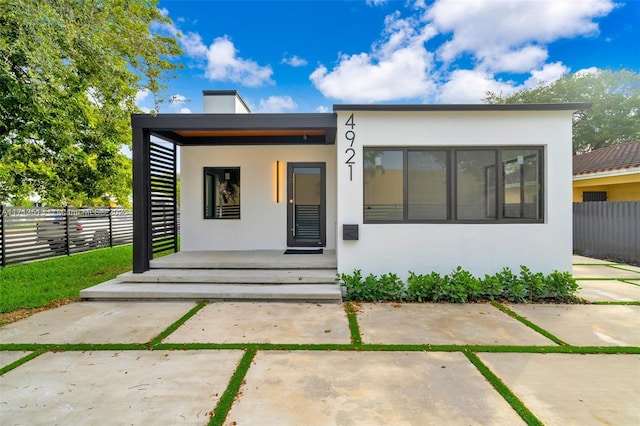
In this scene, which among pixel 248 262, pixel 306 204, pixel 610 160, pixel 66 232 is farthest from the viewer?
pixel 610 160

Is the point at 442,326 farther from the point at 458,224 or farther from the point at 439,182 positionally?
the point at 439,182

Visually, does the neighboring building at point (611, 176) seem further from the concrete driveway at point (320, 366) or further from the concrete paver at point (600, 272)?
the concrete driveway at point (320, 366)

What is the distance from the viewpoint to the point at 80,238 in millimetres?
8617

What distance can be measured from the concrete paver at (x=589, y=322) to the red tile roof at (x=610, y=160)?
705 centimetres

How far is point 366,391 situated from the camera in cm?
223

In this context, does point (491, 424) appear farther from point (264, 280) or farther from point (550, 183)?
point (550, 183)

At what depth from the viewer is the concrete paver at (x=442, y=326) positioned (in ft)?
10.2

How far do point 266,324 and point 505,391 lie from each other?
2.40 meters

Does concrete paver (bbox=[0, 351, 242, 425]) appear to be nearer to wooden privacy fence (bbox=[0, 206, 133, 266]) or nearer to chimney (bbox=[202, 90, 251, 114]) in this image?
chimney (bbox=[202, 90, 251, 114])

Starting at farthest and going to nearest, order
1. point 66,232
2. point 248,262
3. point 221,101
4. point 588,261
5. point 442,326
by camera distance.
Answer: point 66,232
point 588,261
point 221,101
point 248,262
point 442,326

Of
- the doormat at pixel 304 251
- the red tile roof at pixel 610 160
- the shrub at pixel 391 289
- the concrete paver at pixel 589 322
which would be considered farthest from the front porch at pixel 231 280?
the red tile roof at pixel 610 160

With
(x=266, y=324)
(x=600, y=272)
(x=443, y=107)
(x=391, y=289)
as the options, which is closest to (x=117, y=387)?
(x=266, y=324)

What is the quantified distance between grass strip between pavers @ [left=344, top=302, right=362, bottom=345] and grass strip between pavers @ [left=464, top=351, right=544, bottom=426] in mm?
1032

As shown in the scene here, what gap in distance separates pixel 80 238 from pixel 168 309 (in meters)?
6.64
